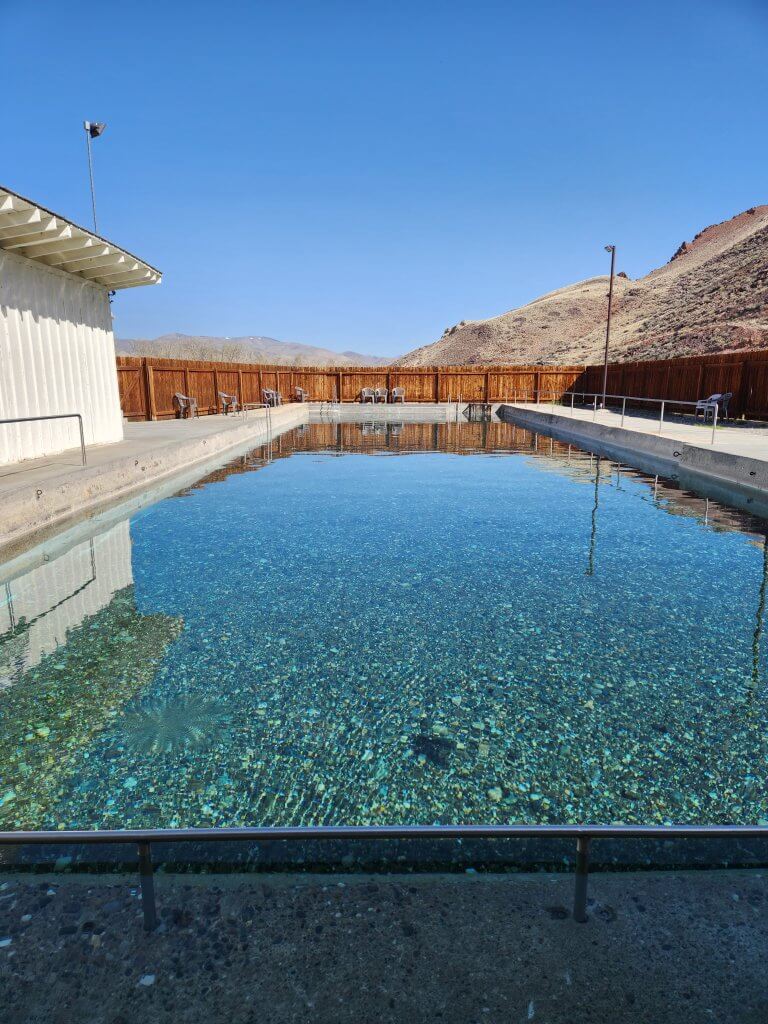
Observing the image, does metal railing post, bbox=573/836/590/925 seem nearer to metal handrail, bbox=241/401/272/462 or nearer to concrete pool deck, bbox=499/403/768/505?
concrete pool deck, bbox=499/403/768/505

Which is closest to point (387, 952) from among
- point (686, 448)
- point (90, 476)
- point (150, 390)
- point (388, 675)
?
point (388, 675)

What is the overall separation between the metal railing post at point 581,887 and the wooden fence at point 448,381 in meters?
16.9

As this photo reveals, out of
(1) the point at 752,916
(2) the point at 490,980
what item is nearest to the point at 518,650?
(1) the point at 752,916

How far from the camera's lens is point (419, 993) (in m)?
1.47

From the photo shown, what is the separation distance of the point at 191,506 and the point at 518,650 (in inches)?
225

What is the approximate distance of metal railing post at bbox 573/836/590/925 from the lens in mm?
1574

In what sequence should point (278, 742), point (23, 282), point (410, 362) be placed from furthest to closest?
point (410, 362) → point (23, 282) → point (278, 742)

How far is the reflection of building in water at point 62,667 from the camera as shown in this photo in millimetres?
2641

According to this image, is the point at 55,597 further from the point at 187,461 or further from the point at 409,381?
the point at 409,381

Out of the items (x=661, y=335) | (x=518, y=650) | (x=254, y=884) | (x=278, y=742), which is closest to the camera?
(x=254, y=884)

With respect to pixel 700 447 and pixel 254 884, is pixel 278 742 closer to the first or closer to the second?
pixel 254 884

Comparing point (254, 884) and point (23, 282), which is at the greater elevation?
point (23, 282)

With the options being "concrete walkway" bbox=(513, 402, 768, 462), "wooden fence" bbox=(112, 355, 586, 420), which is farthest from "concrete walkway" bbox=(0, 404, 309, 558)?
"wooden fence" bbox=(112, 355, 586, 420)

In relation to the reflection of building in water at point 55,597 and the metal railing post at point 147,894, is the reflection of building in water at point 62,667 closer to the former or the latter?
the reflection of building in water at point 55,597
